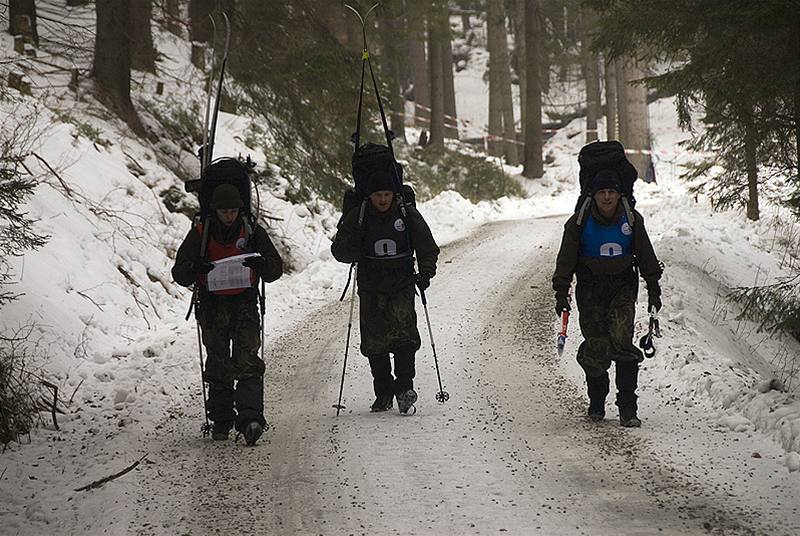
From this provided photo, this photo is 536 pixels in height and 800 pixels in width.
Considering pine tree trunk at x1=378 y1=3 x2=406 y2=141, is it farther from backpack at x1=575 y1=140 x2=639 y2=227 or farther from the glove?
the glove

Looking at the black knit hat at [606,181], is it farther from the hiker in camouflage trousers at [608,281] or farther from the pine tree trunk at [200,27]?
the pine tree trunk at [200,27]

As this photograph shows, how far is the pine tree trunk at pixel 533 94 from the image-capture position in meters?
30.8

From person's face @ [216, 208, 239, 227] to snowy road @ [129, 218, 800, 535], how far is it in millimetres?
1802

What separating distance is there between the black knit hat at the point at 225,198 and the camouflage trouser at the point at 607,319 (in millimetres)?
2943

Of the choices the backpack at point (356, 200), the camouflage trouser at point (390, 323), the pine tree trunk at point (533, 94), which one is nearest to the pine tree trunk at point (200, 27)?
the backpack at point (356, 200)

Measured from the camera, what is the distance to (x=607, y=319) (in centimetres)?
801

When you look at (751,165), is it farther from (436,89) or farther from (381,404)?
(436,89)

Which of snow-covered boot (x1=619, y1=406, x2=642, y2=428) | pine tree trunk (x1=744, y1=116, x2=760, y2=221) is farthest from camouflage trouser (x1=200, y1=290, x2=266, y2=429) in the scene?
pine tree trunk (x1=744, y1=116, x2=760, y2=221)

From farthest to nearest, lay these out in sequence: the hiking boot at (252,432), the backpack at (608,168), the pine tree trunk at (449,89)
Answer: the pine tree trunk at (449,89) < the backpack at (608,168) < the hiking boot at (252,432)

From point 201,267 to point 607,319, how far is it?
3409 millimetres

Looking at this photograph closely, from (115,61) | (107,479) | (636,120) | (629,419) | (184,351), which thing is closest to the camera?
(107,479)

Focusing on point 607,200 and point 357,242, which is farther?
point 357,242

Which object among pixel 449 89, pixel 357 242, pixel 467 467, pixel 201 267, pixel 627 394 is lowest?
pixel 467 467

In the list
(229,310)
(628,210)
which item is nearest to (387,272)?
(229,310)
